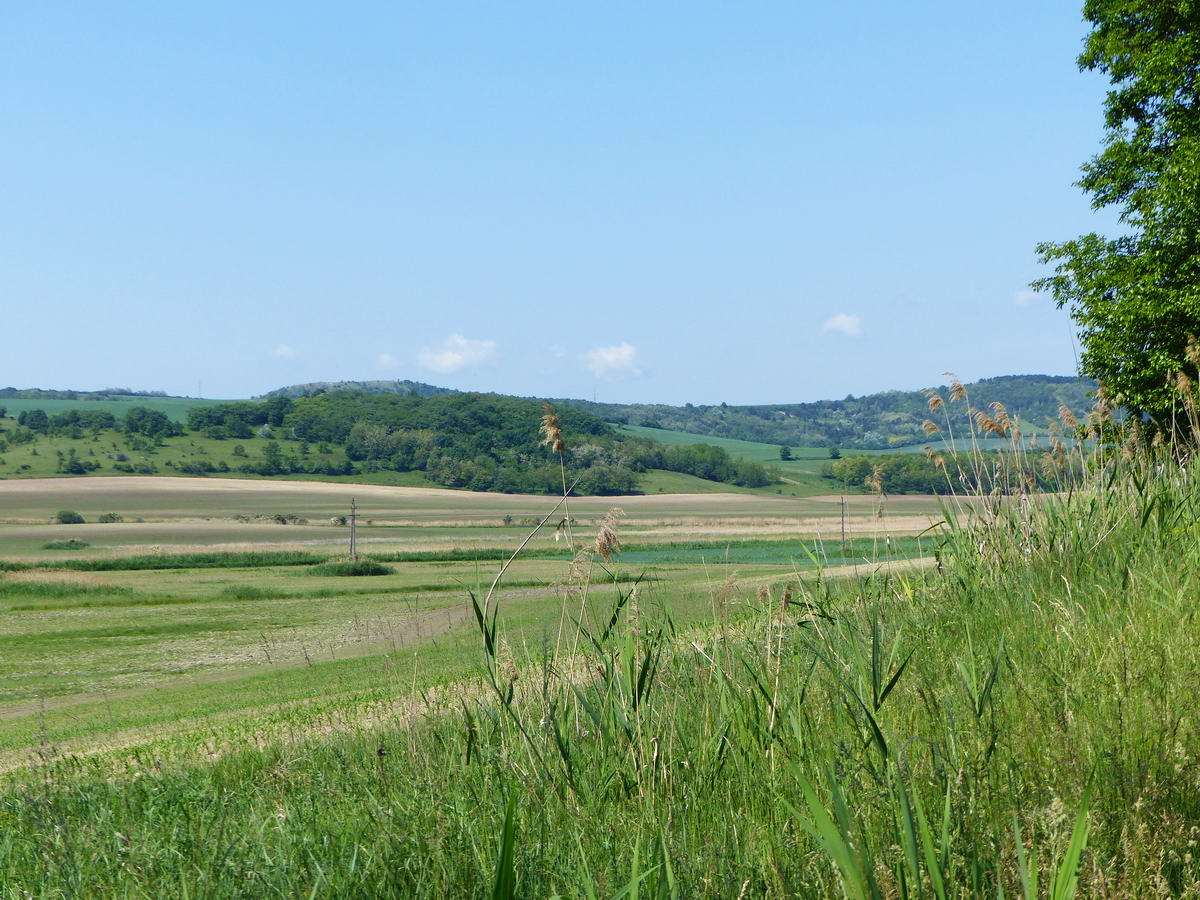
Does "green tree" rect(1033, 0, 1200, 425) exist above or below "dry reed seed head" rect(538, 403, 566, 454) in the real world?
above

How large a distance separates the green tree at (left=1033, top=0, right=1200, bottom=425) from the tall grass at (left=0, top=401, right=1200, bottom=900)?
14972 mm

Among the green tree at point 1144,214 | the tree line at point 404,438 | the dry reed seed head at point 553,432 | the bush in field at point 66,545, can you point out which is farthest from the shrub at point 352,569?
the tree line at point 404,438

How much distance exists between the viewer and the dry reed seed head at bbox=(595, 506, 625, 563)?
338cm

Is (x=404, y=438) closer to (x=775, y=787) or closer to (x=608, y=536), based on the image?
(x=608, y=536)

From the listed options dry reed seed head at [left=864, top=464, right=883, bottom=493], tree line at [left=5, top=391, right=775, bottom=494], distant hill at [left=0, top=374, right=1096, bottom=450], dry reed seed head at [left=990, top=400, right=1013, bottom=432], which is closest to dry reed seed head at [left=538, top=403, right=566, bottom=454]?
dry reed seed head at [left=864, top=464, right=883, bottom=493]

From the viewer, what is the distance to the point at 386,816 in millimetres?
2936

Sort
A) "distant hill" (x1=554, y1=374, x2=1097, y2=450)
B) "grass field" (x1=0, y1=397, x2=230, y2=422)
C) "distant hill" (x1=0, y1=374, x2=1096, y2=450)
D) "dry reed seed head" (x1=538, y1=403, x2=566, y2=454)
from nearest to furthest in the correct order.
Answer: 1. "dry reed seed head" (x1=538, y1=403, x2=566, y2=454)
2. "grass field" (x1=0, y1=397, x2=230, y2=422)
3. "distant hill" (x1=0, y1=374, x2=1096, y2=450)
4. "distant hill" (x1=554, y1=374, x2=1097, y2=450)

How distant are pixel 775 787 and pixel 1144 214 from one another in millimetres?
19392

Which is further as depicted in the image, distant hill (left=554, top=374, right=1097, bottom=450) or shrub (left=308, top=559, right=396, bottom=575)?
distant hill (left=554, top=374, right=1097, bottom=450)

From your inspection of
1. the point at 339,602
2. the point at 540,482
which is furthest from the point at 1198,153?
the point at 540,482

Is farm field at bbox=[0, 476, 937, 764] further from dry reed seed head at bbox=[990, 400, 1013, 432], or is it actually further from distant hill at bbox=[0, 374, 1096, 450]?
distant hill at bbox=[0, 374, 1096, 450]

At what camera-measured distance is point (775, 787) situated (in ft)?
9.27

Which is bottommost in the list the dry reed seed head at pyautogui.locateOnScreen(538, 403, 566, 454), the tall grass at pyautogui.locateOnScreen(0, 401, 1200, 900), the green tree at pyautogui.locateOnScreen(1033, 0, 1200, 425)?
the tall grass at pyautogui.locateOnScreen(0, 401, 1200, 900)

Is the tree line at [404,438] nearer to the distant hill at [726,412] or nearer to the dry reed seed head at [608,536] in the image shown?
the distant hill at [726,412]
